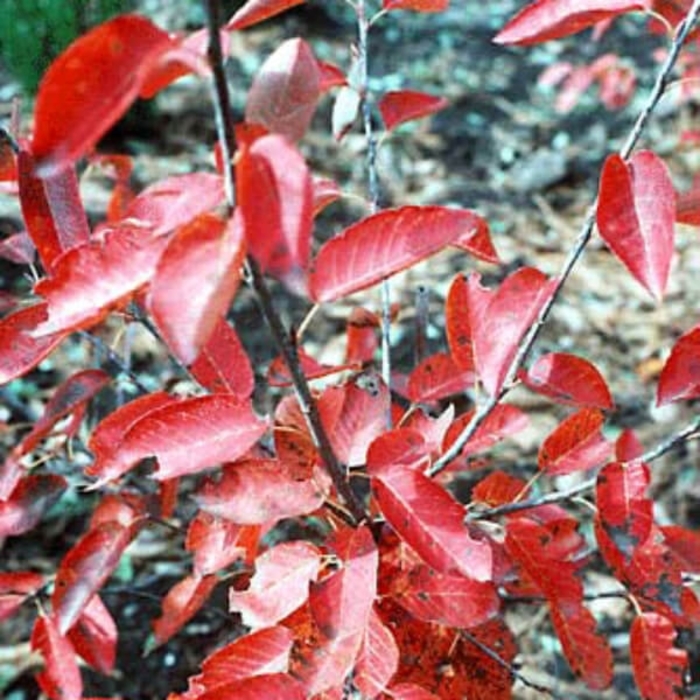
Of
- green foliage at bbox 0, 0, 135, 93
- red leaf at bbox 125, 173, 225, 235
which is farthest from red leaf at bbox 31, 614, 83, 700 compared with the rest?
green foliage at bbox 0, 0, 135, 93

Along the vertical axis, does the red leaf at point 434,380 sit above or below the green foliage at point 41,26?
below

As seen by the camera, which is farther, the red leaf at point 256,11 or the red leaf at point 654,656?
the red leaf at point 654,656

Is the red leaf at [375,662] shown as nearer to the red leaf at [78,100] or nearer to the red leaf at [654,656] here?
the red leaf at [654,656]

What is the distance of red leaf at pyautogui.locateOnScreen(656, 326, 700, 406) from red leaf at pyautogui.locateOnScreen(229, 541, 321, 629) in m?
0.36

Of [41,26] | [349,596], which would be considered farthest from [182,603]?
[41,26]

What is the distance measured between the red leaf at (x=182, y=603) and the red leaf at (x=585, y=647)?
40 centimetres

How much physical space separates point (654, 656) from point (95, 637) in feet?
2.20

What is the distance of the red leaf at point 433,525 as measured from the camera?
78cm

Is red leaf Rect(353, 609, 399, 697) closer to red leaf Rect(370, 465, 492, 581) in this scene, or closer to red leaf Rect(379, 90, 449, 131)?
red leaf Rect(370, 465, 492, 581)

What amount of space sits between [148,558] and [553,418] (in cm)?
95

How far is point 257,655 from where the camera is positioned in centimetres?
87

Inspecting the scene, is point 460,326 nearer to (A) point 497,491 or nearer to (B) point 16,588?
(A) point 497,491

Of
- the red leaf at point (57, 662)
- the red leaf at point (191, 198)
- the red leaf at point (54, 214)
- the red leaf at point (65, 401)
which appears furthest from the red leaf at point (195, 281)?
the red leaf at point (57, 662)

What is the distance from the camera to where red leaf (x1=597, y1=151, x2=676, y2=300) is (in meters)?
0.68
